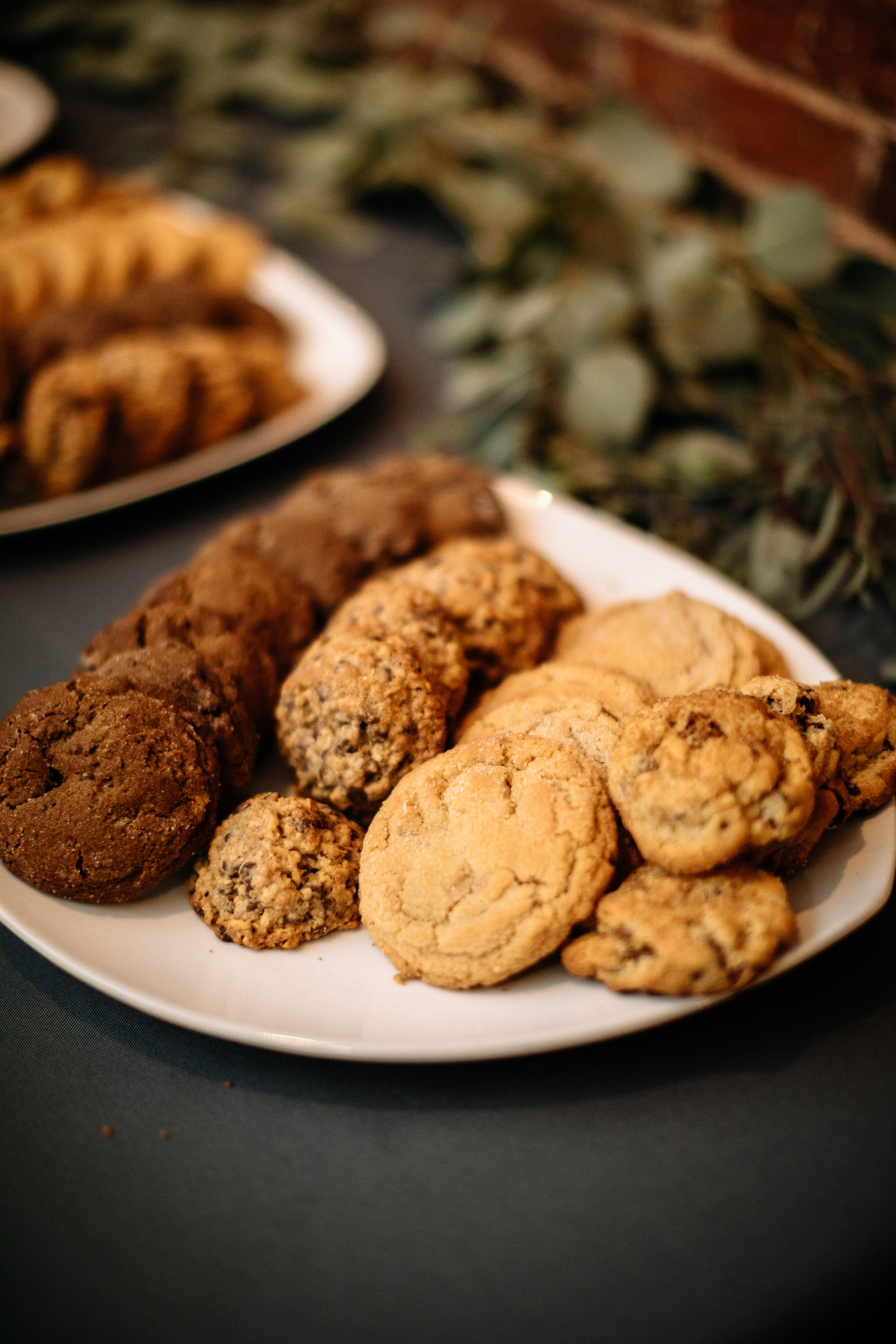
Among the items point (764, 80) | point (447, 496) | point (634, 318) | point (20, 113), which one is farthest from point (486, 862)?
point (20, 113)

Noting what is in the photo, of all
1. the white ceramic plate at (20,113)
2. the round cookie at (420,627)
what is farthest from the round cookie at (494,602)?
the white ceramic plate at (20,113)

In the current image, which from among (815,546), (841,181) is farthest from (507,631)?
(841,181)

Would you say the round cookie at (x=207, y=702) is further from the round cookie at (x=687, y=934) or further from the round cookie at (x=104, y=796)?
the round cookie at (x=687, y=934)

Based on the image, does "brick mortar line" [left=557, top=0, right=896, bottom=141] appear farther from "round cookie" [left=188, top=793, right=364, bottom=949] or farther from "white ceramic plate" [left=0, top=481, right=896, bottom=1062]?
"round cookie" [left=188, top=793, right=364, bottom=949]

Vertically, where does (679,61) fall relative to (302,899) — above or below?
above

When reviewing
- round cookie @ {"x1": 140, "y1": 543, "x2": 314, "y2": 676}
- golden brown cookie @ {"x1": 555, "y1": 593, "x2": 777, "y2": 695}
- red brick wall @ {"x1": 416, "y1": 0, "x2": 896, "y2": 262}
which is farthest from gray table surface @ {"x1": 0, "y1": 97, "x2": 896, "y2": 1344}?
red brick wall @ {"x1": 416, "y1": 0, "x2": 896, "y2": 262}

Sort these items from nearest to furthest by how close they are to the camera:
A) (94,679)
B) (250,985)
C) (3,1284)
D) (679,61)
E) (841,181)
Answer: (3,1284), (250,985), (94,679), (841,181), (679,61)

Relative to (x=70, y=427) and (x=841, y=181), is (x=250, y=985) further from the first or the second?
(x=841, y=181)
